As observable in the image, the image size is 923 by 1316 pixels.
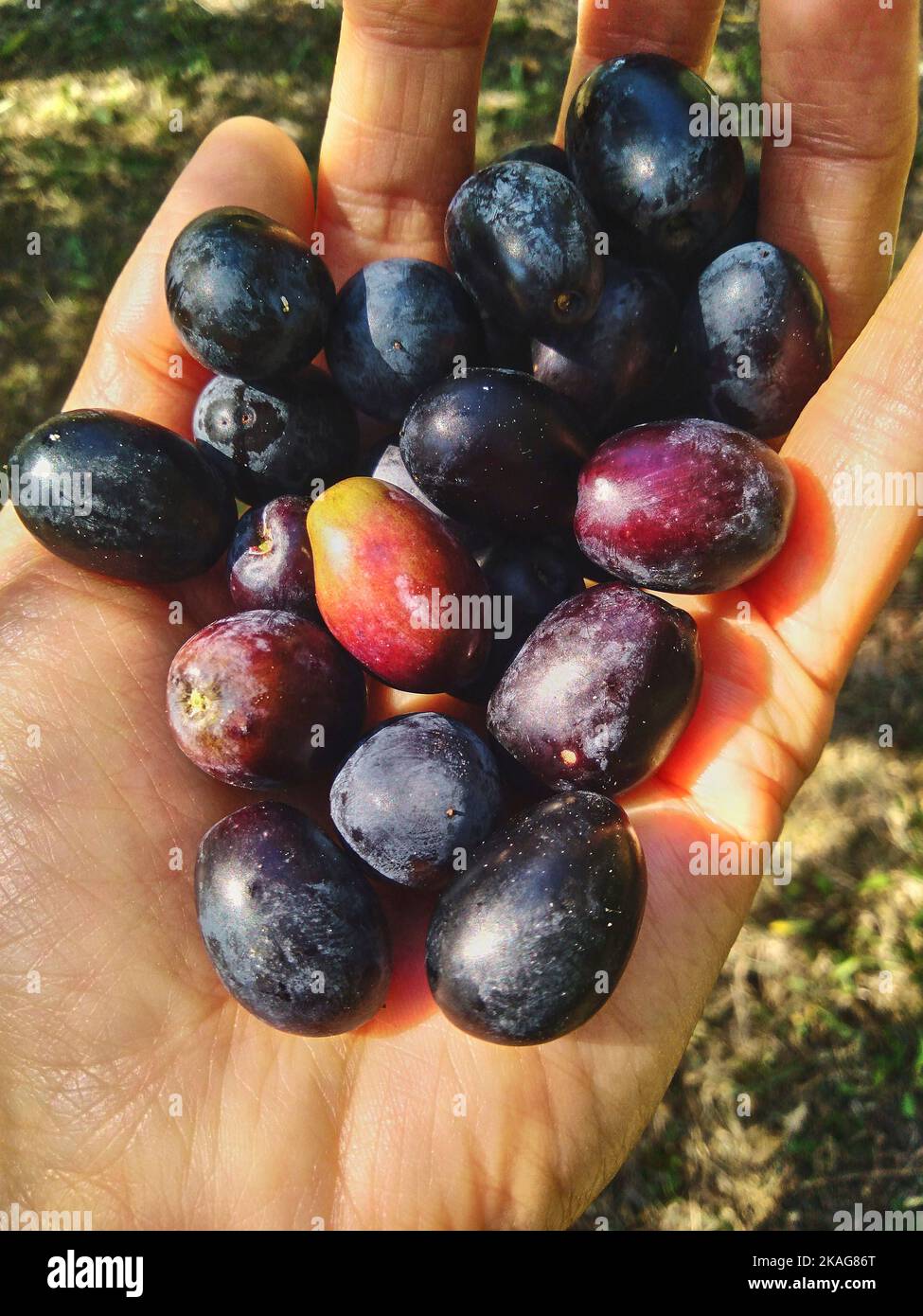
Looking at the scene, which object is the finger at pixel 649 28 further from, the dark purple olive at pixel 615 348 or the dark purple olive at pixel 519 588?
the dark purple olive at pixel 519 588

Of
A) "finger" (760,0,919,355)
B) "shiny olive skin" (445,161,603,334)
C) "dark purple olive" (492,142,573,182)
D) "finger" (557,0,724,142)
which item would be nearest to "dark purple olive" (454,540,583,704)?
"shiny olive skin" (445,161,603,334)

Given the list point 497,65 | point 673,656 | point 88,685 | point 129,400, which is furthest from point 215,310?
point 497,65

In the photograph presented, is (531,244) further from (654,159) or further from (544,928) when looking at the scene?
(544,928)

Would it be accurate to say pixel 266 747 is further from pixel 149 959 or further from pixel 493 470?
pixel 493 470

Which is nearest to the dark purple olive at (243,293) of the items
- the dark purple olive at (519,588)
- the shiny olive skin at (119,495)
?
the shiny olive skin at (119,495)

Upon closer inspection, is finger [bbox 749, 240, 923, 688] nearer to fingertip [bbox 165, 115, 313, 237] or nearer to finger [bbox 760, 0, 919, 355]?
finger [bbox 760, 0, 919, 355]

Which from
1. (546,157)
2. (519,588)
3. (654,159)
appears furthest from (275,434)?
(654,159)
